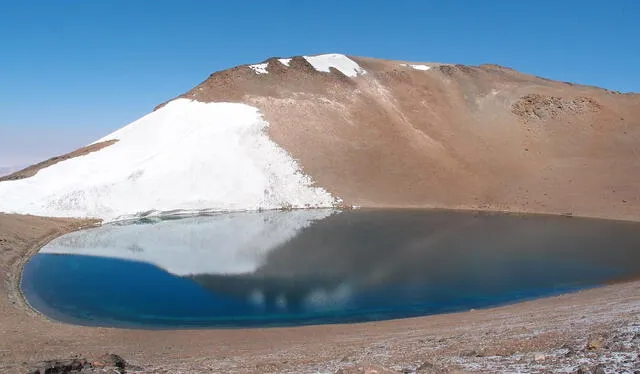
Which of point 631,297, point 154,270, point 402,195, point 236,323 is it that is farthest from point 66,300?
point 402,195

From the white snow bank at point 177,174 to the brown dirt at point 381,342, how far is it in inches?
832

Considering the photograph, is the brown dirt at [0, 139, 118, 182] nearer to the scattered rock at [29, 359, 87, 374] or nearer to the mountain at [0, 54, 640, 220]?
the mountain at [0, 54, 640, 220]

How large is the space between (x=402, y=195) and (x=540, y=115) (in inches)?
811

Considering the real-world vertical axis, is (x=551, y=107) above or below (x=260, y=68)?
below

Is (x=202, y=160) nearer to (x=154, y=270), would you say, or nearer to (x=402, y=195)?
(x=402, y=195)

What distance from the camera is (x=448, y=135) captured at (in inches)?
2096

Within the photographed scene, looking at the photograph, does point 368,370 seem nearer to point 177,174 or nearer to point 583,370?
point 583,370

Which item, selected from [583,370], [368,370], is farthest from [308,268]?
[583,370]

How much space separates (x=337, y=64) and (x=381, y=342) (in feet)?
168

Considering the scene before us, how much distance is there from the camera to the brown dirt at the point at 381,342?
898 centimetres

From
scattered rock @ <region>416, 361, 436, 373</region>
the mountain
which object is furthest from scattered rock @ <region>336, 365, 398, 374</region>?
the mountain

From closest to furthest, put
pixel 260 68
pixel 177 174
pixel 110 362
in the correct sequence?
pixel 110 362, pixel 177 174, pixel 260 68

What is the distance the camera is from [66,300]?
2034 centimetres

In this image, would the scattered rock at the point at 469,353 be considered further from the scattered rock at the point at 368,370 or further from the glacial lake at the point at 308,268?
the glacial lake at the point at 308,268
